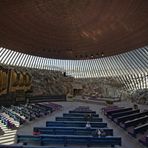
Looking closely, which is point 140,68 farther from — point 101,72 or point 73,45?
point 73,45

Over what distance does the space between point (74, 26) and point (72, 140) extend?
17246 millimetres

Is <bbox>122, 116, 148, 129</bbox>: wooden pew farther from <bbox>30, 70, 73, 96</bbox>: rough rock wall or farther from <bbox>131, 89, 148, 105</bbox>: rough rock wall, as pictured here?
<bbox>30, 70, 73, 96</bbox>: rough rock wall

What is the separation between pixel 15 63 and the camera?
1426 inches

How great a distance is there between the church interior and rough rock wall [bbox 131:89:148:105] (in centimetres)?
17

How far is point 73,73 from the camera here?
4503 cm

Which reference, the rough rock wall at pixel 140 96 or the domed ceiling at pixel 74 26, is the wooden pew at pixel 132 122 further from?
the rough rock wall at pixel 140 96

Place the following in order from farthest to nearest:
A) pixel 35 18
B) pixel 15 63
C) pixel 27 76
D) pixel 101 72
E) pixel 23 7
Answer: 1. pixel 101 72
2. pixel 15 63
3. pixel 27 76
4. pixel 35 18
5. pixel 23 7

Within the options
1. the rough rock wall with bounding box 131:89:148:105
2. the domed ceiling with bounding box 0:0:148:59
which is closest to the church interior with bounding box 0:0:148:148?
the domed ceiling with bounding box 0:0:148:59

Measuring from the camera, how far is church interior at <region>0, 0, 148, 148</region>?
535 inches

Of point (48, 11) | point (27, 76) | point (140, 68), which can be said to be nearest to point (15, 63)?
point (27, 76)

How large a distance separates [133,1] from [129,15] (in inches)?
110

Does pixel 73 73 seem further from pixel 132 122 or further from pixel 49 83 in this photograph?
pixel 132 122

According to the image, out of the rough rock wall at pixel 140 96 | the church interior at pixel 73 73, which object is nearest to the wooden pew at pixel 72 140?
the church interior at pixel 73 73

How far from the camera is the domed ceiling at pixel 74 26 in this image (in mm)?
20219
